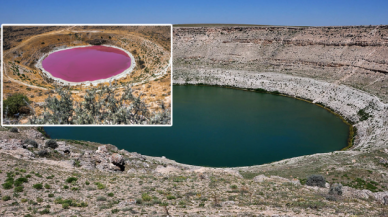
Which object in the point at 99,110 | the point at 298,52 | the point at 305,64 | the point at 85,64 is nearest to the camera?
the point at 99,110

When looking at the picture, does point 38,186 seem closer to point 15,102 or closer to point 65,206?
point 65,206

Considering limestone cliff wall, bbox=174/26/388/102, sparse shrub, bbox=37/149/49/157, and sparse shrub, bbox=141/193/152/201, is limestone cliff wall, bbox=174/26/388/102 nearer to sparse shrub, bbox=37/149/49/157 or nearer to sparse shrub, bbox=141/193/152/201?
sparse shrub, bbox=141/193/152/201

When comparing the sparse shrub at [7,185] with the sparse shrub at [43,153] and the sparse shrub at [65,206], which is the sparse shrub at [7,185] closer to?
the sparse shrub at [65,206]

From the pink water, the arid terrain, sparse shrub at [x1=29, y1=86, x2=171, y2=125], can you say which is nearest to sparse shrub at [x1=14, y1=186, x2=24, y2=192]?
the arid terrain

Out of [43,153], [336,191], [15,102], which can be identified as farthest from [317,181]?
[43,153]

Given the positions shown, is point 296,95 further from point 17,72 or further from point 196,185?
point 17,72

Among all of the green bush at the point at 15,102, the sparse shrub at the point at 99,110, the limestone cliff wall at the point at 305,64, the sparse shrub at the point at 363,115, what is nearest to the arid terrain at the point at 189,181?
the sparse shrub at the point at 363,115

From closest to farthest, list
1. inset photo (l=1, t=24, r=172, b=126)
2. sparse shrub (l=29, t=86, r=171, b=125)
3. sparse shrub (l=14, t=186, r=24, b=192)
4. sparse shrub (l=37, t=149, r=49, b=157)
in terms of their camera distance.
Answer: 1. inset photo (l=1, t=24, r=172, b=126)
2. sparse shrub (l=29, t=86, r=171, b=125)
3. sparse shrub (l=14, t=186, r=24, b=192)
4. sparse shrub (l=37, t=149, r=49, b=157)

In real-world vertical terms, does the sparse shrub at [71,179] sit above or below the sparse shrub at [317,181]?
above
